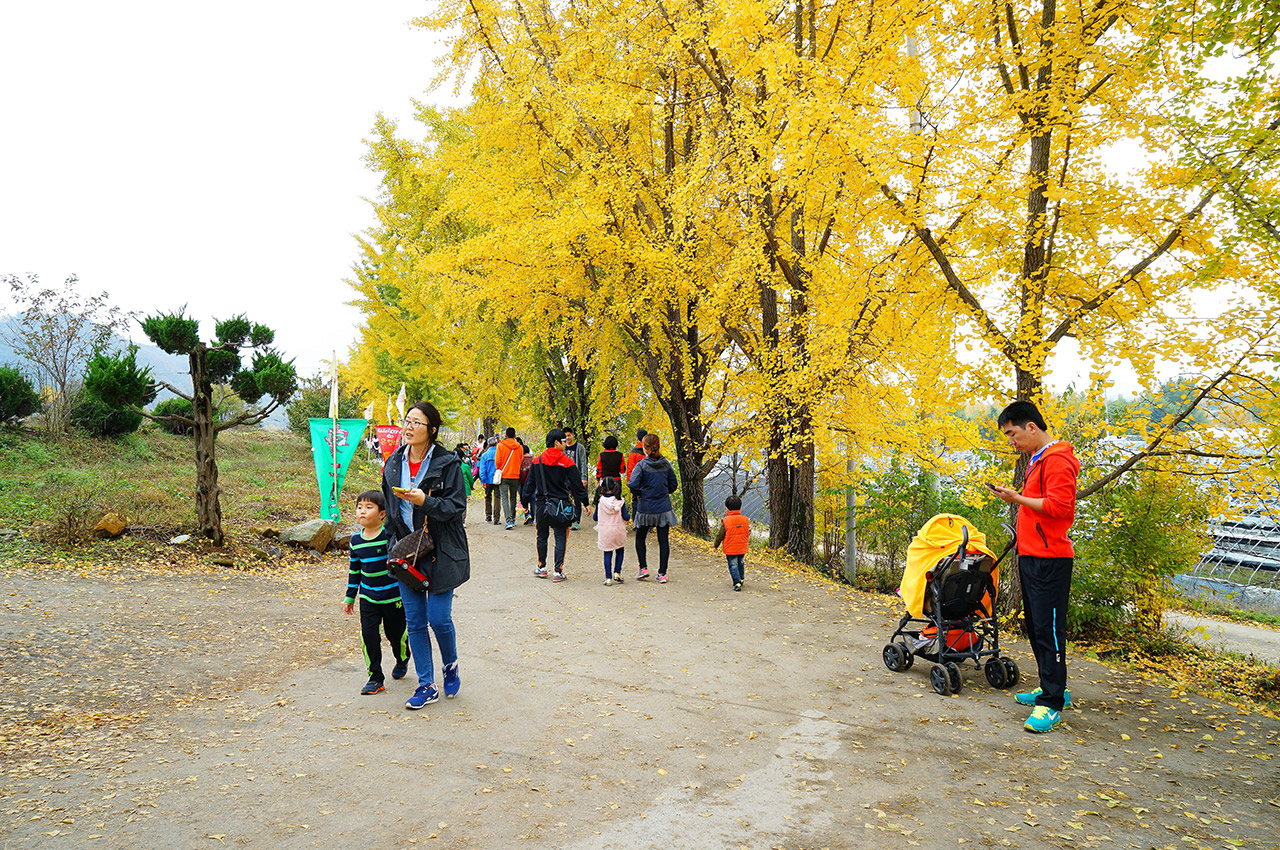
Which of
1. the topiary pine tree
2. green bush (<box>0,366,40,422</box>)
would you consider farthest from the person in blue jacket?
green bush (<box>0,366,40,422</box>)

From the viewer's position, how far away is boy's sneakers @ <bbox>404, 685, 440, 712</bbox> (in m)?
4.78

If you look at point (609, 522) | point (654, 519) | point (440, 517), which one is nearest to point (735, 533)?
point (654, 519)

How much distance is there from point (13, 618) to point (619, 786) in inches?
241

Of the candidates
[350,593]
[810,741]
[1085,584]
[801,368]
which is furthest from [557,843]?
[1085,584]

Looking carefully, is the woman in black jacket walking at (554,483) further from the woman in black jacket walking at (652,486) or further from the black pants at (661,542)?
the black pants at (661,542)

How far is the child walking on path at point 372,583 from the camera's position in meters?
4.93

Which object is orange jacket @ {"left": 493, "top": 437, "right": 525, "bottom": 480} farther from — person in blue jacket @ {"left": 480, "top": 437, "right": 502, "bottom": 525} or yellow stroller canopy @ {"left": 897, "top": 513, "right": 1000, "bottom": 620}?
yellow stroller canopy @ {"left": 897, "top": 513, "right": 1000, "bottom": 620}

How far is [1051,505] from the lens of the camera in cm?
462

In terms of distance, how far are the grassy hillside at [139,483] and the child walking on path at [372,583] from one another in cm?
662

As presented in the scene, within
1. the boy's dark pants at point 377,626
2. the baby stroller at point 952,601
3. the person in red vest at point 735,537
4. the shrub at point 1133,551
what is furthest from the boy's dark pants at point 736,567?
the boy's dark pants at point 377,626

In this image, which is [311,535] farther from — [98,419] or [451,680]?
[98,419]

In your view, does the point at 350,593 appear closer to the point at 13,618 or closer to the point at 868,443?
the point at 13,618

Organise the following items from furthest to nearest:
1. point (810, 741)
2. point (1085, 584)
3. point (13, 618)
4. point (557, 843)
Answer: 1. point (1085, 584)
2. point (13, 618)
3. point (810, 741)
4. point (557, 843)

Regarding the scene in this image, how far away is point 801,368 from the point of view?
10.0 meters
